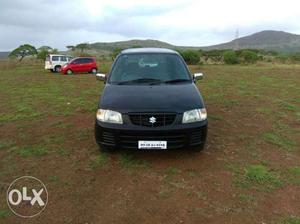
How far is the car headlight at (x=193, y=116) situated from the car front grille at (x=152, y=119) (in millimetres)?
176

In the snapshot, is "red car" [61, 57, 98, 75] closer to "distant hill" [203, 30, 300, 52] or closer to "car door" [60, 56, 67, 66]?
"car door" [60, 56, 67, 66]

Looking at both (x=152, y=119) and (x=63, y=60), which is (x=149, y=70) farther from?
(x=63, y=60)

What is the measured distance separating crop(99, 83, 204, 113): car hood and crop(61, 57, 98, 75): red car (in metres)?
20.2

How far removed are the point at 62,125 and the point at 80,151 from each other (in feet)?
5.97

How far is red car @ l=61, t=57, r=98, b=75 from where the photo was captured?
24.9 meters

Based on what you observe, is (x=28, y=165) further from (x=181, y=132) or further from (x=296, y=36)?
(x=296, y=36)

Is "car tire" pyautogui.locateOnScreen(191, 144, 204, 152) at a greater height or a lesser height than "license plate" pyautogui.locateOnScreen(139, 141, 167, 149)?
lesser

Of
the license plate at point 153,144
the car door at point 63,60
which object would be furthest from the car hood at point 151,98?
the car door at point 63,60

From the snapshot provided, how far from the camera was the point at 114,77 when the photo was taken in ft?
19.7

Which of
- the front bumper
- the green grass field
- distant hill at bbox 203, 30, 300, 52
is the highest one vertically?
distant hill at bbox 203, 30, 300, 52

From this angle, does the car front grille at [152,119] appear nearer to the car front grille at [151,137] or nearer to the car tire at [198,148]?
the car front grille at [151,137]

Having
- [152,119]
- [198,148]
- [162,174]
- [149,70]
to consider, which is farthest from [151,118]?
[149,70]

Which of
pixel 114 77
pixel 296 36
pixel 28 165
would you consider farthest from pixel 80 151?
pixel 296 36

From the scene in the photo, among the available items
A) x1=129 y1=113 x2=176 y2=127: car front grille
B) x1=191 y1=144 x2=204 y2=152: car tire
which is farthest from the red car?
x1=129 y1=113 x2=176 y2=127: car front grille
